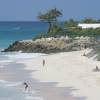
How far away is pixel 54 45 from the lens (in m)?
76.3

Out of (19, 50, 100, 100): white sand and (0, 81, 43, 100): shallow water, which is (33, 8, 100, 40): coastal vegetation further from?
(0, 81, 43, 100): shallow water

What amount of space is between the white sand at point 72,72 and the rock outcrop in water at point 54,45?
701 cm

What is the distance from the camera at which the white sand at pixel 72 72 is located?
39.9 m

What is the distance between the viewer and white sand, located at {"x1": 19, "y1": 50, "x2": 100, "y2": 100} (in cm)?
3994

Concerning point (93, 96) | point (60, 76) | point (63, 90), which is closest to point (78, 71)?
point (60, 76)

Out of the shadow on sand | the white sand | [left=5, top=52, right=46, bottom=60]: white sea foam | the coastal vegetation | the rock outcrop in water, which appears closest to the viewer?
the shadow on sand

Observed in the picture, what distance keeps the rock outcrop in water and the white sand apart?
7014 mm

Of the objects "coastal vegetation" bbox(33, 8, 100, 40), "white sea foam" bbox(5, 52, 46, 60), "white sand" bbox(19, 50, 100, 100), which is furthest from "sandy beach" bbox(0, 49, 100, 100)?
"coastal vegetation" bbox(33, 8, 100, 40)

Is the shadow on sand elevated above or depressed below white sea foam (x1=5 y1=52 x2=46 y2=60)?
above

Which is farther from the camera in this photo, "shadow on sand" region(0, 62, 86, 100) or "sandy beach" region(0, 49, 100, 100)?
"sandy beach" region(0, 49, 100, 100)

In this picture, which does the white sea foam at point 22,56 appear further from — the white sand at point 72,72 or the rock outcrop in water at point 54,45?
the white sand at point 72,72

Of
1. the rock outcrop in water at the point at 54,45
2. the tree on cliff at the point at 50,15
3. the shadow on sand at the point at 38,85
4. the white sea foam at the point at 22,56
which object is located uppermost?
the tree on cliff at the point at 50,15

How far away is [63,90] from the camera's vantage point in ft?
133

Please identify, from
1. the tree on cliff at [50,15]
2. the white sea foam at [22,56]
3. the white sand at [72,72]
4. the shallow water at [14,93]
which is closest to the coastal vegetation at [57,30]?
the tree on cliff at [50,15]
